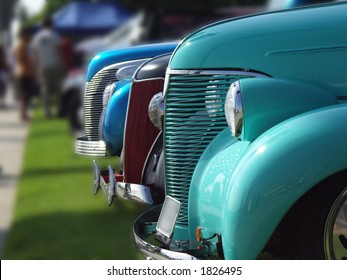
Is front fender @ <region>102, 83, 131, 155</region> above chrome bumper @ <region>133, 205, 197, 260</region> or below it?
above

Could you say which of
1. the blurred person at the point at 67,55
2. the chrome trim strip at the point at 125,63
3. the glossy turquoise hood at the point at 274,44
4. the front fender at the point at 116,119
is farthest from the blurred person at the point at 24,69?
the glossy turquoise hood at the point at 274,44

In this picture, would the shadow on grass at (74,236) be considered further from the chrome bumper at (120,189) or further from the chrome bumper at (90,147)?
the chrome bumper at (120,189)

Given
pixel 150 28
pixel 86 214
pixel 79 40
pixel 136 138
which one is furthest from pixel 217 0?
pixel 136 138

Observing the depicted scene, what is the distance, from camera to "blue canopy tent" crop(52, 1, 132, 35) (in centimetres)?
2388

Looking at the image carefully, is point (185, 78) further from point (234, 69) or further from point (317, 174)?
point (317, 174)

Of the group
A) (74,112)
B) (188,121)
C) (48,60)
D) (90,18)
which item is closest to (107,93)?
(188,121)

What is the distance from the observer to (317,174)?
11.0ft

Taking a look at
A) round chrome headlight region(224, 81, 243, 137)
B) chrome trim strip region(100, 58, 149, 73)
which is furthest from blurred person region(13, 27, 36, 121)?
round chrome headlight region(224, 81, 243, 137)

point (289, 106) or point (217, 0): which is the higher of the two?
point (289, 106)

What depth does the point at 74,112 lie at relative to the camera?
12961mm

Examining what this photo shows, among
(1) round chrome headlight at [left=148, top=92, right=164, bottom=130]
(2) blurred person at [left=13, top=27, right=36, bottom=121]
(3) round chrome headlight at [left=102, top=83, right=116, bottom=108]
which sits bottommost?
(2) blurred person at [left=13, top=27, right=36, bottom=121]

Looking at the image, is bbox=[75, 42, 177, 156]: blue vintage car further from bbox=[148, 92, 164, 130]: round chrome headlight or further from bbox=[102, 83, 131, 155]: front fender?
bbox=[148, 92, 164, 130]: round chrome headlight

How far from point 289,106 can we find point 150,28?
34.7 feet

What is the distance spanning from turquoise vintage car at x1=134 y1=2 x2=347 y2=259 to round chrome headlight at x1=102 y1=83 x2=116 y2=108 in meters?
1.25
